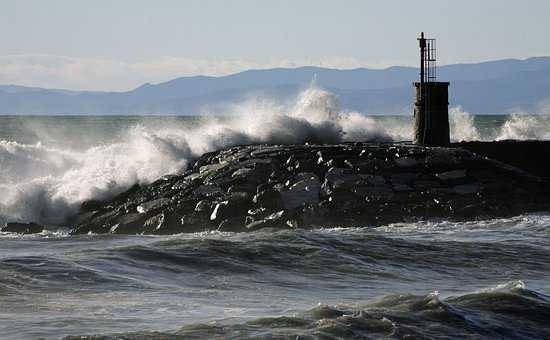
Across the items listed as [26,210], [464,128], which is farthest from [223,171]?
[464,128]

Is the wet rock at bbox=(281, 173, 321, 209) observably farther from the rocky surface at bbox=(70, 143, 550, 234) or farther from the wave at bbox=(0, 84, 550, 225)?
the wave at bbox=(0, 84, 550, 225)

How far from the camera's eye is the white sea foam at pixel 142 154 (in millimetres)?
26250

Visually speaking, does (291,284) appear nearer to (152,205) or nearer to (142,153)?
(152,205)

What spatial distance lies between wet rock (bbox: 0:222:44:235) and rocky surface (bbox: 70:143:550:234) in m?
0.81

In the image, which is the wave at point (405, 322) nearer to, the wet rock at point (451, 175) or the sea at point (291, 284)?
the sea at point (291, 284)

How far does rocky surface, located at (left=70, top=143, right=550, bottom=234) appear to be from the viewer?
2138 cm

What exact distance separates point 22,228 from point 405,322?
1436 cm

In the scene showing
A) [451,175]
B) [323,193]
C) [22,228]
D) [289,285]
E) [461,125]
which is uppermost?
[461,125]

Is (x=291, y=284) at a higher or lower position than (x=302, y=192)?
lower

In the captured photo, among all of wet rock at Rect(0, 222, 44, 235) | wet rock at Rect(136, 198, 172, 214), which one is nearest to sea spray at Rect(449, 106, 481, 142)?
wet rock at Rect(136, 198, 172, 214)

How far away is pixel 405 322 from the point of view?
10938 millimetres

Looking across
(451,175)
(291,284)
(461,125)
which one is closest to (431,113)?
(451,175)

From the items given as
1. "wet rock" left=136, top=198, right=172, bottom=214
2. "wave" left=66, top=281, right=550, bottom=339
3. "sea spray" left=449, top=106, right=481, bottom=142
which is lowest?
"wave" left=66, top=281, right=550, bottom=339

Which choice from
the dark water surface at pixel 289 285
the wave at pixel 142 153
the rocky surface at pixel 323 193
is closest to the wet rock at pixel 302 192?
the rocky surface at pixel 323 193
